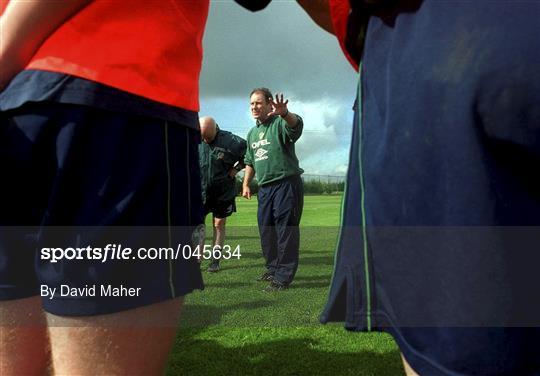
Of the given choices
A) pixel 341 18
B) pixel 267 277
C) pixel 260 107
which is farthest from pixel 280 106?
pixel 341 18

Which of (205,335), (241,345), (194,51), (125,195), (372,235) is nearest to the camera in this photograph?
(372,235)

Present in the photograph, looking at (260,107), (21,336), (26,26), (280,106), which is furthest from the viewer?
(260,107)

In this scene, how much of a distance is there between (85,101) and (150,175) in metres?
0.17

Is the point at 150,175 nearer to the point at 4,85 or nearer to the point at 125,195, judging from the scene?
the point at 125,195

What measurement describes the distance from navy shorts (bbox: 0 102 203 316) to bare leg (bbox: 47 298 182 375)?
0.07 feet

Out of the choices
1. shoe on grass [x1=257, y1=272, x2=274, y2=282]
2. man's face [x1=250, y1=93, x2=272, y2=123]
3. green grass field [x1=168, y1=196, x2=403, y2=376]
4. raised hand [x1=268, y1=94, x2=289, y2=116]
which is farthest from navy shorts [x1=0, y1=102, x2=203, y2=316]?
man's face [x1=250, y1=93, x2=272, y2=123]

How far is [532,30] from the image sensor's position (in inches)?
28.0

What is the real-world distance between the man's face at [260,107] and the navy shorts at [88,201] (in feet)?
17.5

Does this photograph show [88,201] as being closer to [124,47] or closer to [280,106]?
[124,47]

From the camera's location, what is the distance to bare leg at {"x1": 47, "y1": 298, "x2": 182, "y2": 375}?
0.91 metres

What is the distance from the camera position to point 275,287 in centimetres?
550

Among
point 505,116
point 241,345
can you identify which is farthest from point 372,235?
point 241,345

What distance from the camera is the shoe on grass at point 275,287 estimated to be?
5426 millimetres

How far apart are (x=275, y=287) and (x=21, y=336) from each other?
451cm
